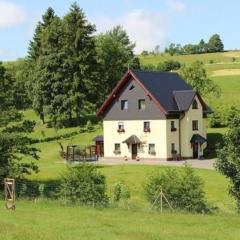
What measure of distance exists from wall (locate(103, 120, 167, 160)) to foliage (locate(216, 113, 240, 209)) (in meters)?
34.4

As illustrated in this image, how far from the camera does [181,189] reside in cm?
2602

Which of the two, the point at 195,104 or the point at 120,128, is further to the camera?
the point at 120,128

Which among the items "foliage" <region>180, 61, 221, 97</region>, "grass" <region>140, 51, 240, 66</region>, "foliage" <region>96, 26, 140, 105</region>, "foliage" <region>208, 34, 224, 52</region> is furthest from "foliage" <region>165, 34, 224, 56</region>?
"foliage" <region>180, 61, 221, 97</region>

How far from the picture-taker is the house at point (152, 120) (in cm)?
6116

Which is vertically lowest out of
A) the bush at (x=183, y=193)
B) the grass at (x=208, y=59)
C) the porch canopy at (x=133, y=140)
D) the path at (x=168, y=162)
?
the bush at (x=183, y=193)

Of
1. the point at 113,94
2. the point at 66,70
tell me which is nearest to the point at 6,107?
the point at 113,94

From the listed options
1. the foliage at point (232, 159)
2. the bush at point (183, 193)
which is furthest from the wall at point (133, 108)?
the foliage at point (232, 159)

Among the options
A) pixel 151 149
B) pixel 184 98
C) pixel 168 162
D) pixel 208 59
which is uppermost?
pixel 208 59

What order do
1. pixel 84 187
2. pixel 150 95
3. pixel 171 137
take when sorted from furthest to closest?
pixel 171 137, pixel 150 95, pixel 84 187

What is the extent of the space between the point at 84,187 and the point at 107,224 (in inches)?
276

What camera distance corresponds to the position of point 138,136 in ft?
206

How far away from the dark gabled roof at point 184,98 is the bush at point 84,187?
3393 cm

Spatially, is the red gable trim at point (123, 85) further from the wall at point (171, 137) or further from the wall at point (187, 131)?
the wall at point (187, 131)

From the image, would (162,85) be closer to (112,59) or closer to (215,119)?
(215,119)
